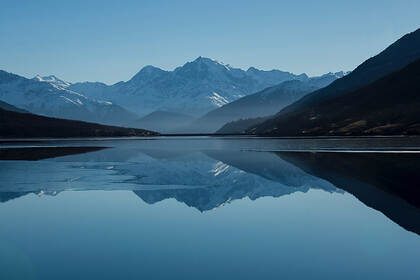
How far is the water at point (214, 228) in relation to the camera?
59.7ft

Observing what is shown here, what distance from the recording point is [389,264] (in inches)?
726

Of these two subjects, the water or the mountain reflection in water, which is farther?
the mountain reflection in water

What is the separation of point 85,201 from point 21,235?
11522mm

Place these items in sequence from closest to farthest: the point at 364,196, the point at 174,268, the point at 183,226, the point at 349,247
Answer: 1. the point at 174,268
2. the point at 349,247
3. the point at 183,226
4. the point at 364,196

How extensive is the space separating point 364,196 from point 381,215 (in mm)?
7243

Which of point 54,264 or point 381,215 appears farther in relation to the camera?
point 381,215

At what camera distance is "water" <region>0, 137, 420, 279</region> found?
1819 cm

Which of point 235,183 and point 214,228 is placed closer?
point 214,228

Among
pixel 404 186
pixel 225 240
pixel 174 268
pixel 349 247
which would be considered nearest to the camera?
pixel 174 268

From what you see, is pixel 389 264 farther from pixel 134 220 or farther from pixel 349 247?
pixel 134 220

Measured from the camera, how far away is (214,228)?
26.1m

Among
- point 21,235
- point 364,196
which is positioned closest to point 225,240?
point 21,235

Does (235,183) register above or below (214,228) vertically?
above

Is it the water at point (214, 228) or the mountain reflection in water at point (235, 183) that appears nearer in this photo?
the water at point (214, 228)
